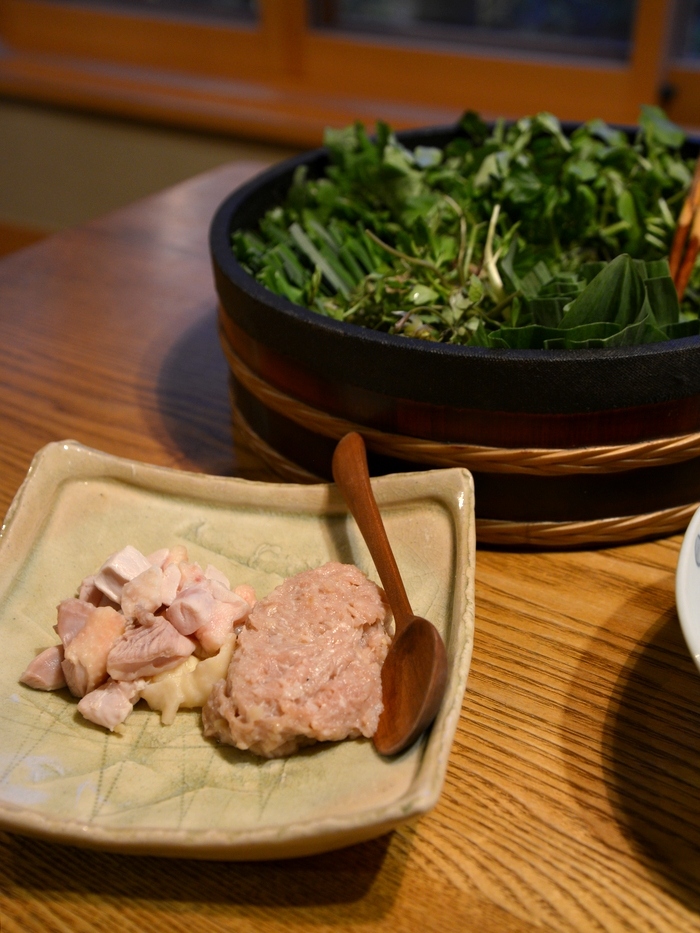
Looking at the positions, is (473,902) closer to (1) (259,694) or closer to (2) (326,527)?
(1) (259,694)

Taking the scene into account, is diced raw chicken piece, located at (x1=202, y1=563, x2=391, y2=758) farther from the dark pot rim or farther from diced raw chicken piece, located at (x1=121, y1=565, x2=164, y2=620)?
the dark pot rim

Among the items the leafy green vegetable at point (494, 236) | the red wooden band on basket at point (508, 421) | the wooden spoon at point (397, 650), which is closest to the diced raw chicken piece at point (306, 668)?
the wooden spoon at point (397, 650)

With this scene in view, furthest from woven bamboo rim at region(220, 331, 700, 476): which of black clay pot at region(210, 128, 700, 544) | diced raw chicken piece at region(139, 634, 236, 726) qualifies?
diced raw chicken piece at region(139, 634, 236, 726)

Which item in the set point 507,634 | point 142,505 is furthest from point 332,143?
point 507,634

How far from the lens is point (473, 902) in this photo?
790mm

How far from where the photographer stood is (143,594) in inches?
38.5

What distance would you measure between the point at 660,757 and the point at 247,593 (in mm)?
484

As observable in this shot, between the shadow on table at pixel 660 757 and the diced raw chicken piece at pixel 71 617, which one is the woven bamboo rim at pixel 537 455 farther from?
the diced raw chicken piece at pixel 71 617

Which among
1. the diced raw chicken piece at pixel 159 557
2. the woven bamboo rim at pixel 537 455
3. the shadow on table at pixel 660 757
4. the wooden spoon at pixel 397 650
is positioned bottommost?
the shadow on table at pixel 660 757

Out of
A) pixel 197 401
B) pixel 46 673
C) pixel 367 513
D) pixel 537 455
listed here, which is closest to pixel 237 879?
pixel 46 673

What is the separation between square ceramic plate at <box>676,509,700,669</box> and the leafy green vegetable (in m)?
0.31

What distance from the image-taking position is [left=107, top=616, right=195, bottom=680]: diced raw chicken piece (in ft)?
3.01

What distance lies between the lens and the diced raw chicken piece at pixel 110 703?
2.97 ft

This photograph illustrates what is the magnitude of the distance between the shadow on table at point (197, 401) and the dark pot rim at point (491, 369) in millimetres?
371
